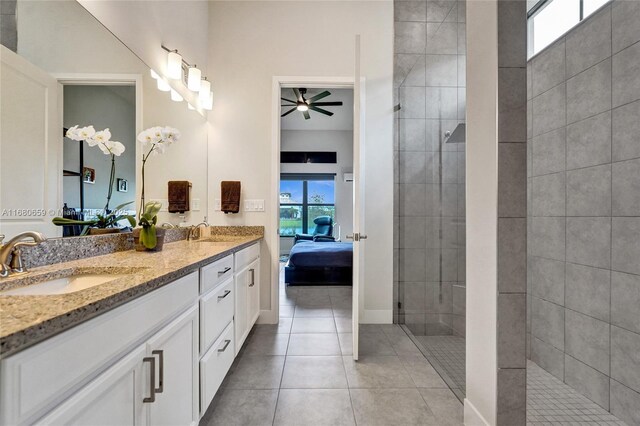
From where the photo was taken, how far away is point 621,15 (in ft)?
4.70

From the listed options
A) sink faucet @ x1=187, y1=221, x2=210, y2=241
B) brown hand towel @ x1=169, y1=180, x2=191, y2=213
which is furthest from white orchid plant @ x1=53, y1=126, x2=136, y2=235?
sink faucet @ x1=187, y1=221, x2=210, y2=241

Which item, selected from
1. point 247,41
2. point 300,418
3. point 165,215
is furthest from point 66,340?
point 247,41

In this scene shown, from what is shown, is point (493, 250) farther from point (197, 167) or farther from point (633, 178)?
point (197, 167)

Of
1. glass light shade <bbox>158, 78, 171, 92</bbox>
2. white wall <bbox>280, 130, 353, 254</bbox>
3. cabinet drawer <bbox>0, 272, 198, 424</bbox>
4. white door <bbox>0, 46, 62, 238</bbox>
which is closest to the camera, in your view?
cabinet drawer <bbox>0, 272, 198, 424</bbox>

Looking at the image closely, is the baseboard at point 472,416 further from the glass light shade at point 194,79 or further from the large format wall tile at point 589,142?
the glass light shade at point 194,79

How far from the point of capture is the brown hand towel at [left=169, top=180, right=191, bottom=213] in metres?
2.19

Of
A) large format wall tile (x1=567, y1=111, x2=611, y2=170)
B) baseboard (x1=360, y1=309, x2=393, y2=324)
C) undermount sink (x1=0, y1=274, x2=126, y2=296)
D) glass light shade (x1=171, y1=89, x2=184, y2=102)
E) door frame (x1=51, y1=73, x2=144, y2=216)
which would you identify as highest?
glass light shade (x1=171, y1=89, x2=184, y2=102)

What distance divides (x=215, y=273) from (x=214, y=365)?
18.2 inches

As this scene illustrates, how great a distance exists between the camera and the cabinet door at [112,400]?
579 mm

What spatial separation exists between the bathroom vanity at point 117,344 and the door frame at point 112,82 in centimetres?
60

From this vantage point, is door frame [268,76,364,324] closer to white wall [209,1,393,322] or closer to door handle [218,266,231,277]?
white wall [209,1,393,322]

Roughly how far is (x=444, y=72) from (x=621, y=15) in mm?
863

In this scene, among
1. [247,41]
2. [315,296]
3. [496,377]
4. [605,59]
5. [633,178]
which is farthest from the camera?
[315,296]

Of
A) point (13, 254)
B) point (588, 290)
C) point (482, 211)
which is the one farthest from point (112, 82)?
point (588, 290)
